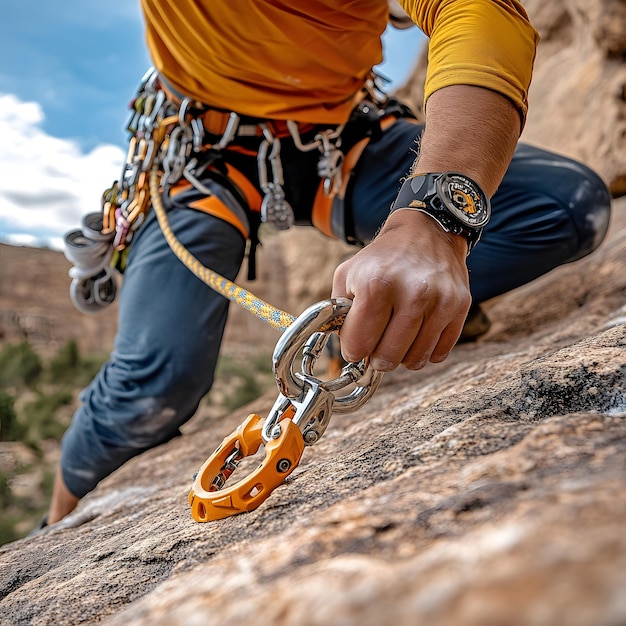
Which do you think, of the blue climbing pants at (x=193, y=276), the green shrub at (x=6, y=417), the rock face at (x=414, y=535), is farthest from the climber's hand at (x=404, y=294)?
the green shrub at (x=6, y=417)

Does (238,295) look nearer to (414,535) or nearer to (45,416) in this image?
(414,535)

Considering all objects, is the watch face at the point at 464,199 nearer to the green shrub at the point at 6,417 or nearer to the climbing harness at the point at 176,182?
the climbing harness at the point at 176,182

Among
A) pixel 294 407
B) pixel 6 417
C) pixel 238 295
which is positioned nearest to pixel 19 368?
pixel 6 417

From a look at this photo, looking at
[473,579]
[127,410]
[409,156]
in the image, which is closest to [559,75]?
Answer: [409,156]

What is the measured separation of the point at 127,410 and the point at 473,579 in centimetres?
121

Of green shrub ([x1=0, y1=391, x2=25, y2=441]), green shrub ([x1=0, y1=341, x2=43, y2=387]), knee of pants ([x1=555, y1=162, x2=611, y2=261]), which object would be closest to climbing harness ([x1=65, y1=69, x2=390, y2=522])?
knee of pants ([x1=555, y1=162, x2=611, y2=261])

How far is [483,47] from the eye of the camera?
2.52 feet

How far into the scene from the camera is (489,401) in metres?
0.71

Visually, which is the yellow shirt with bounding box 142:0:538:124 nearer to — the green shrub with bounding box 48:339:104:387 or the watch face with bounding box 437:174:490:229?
the watch face with bounding box 437:174:490:229

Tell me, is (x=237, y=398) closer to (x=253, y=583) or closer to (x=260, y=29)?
(x=260, y=29)

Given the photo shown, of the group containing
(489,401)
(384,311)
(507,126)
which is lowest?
(489,401)

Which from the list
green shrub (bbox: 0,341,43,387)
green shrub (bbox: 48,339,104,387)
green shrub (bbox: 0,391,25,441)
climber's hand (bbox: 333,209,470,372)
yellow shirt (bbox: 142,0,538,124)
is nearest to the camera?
climber's hand (bbox: 333,209,470,372)

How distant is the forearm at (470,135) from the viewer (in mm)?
725

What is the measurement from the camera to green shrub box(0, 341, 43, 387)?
4398 millimetres
